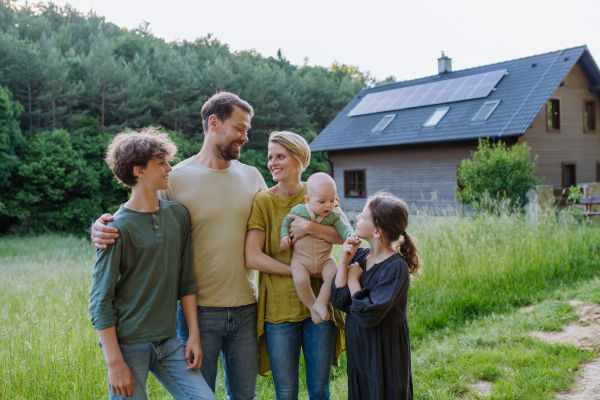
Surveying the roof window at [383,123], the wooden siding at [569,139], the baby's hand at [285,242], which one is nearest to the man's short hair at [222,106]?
the baby's hand at [285,242]

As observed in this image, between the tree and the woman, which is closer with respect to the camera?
the woman

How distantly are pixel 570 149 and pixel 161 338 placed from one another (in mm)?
23274

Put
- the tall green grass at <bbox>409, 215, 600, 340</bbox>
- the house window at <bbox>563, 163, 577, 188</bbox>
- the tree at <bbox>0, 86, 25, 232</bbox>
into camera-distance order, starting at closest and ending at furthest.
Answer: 1. the tall green grass at <bbox>409, 215, 600, 340</bbox>
2. the house window at <bbox>563, 163, 577, 188</bbox>
3. the tree at <bbox>0, 86, 25, 232</bbox>

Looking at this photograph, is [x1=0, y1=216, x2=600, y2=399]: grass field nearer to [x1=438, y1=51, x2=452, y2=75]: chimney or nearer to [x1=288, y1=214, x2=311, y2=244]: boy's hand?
[x1=288, y1=214, x2=311, y2=244]: boy's hand

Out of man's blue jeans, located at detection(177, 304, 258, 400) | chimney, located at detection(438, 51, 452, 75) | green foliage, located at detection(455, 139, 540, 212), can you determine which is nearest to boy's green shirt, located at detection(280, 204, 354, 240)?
man's blue jeans, located at detection(177, 304, 258, 400)

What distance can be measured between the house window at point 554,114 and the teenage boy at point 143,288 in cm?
2189

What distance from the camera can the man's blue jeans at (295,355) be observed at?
8.98ft

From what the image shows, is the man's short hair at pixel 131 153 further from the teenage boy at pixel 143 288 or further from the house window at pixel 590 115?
the house window at pixel 590 115

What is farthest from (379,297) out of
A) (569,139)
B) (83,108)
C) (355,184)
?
(83,108)

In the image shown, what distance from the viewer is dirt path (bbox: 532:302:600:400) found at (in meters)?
3.63

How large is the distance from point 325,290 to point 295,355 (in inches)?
18.5

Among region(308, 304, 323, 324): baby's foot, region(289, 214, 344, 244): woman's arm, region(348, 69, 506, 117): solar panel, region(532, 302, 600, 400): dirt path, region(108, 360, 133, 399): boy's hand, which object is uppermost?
region(348, 69, 506, 117): solar panel

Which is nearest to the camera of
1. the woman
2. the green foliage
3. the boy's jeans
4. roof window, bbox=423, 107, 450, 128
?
the boy's jeans

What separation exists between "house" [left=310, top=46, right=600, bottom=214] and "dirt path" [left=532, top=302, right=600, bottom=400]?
499 inches
